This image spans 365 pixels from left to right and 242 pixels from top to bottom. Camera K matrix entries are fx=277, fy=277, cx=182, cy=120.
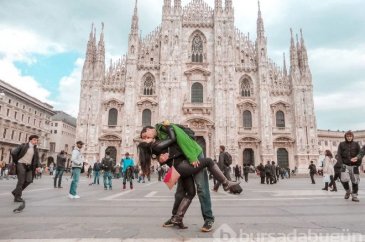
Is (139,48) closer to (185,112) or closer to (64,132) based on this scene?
(185,112)

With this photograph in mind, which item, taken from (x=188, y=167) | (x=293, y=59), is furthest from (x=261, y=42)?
(x=188, y=167)

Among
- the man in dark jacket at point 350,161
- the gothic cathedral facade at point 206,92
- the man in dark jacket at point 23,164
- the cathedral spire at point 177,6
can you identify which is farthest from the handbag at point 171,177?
the cathedral spire at point 177,6

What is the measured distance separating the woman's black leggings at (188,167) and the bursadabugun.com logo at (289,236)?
756 mm

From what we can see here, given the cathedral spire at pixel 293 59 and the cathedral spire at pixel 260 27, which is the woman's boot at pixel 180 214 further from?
the cathedral spire at pixel 260 27

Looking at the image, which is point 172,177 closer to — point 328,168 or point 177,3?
point 328,168

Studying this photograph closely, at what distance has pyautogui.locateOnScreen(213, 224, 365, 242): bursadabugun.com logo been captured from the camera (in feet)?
9.13

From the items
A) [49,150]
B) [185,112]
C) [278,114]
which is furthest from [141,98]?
[49,150]

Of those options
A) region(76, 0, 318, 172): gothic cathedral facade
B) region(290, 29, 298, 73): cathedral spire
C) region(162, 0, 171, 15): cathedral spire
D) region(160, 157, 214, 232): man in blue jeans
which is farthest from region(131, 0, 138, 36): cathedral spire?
region(160, 157, 214, 232): man in blue jeans

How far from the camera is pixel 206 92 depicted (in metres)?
31.9

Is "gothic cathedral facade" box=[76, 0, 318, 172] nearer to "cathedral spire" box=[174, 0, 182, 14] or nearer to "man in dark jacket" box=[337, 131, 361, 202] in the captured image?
"cathedral spire" box=[174, 0, 182, 14]

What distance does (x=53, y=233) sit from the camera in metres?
3.11

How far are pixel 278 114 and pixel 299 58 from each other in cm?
716

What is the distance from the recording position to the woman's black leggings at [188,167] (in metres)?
3.49

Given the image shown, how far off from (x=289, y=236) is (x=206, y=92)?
96.2ft
